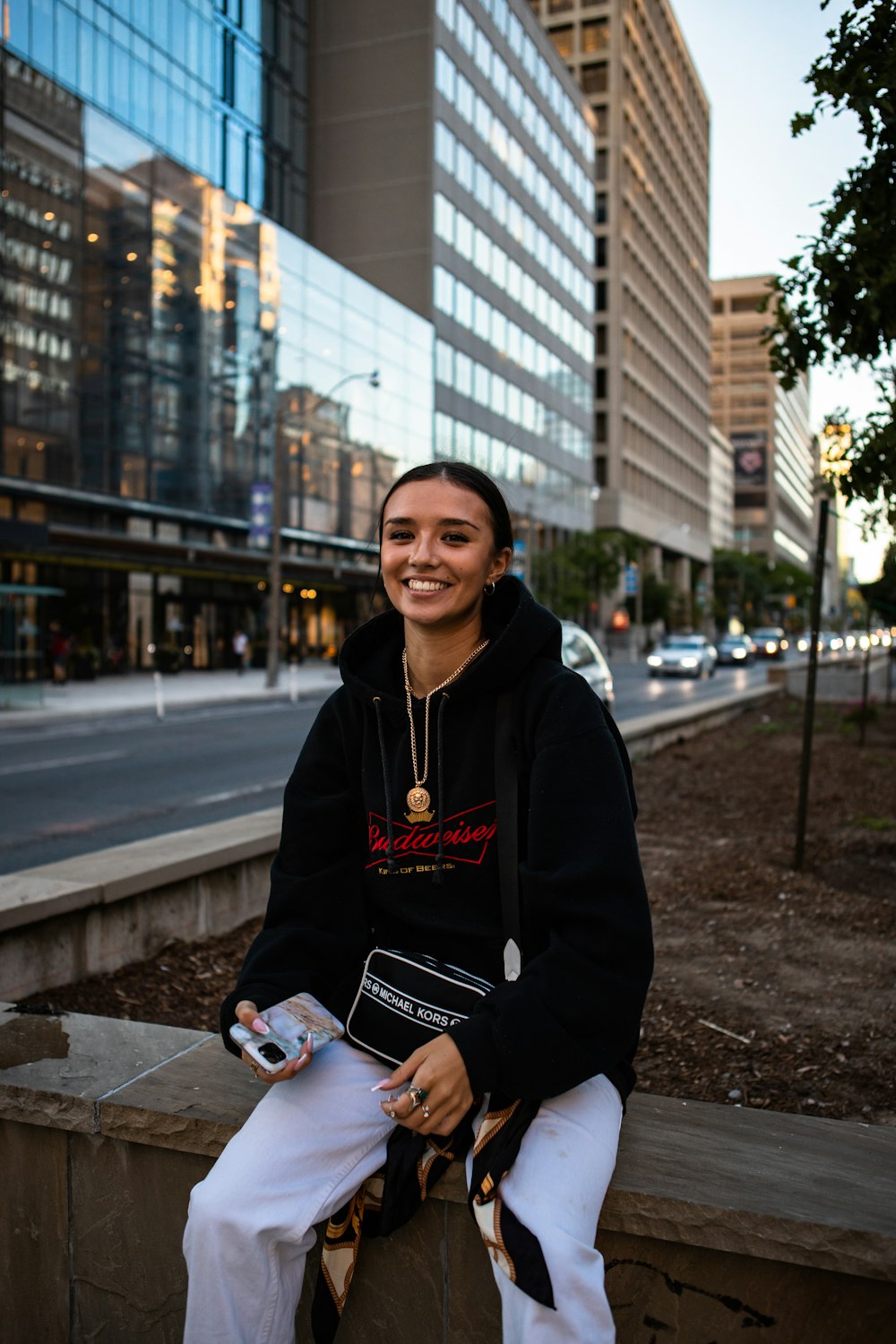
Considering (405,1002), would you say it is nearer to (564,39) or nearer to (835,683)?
(835,683)

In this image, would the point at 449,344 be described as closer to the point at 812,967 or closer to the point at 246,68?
the point at 246,68

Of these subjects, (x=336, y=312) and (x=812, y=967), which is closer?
(x=812, y=967)

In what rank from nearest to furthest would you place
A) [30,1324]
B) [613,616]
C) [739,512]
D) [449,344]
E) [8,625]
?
A: [30,1324], [8,625], [449,344], [613,616], [739,512]

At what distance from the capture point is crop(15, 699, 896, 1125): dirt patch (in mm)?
3387

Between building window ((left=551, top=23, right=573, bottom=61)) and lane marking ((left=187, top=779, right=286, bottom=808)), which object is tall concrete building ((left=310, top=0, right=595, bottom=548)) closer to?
building window ((left=551, top=23, right=573, bottom=61))

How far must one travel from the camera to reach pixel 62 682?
30.6 metres

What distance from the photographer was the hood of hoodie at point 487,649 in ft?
7.52

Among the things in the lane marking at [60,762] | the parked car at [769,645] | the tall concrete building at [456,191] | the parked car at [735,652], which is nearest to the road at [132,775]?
the lane marking at [60,762]

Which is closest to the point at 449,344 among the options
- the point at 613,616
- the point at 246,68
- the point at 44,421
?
the point at 246,68

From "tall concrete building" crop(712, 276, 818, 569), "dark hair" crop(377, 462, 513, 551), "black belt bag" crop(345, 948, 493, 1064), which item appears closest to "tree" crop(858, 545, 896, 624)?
"dark hair" crop(377, 462, 513, 551)

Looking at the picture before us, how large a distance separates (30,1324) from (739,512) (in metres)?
186

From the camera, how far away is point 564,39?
85.0 metres

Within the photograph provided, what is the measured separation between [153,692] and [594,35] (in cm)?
7685

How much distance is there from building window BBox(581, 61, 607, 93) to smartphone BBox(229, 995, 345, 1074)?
3669 inches
